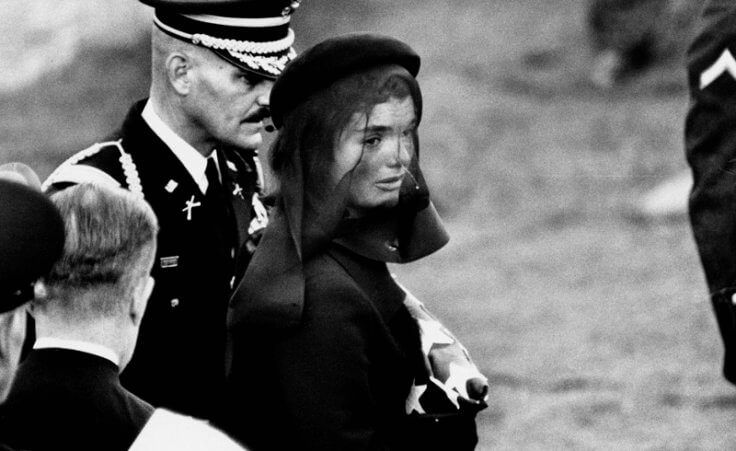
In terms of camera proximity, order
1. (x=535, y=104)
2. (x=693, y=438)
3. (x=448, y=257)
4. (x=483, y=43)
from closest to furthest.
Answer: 1. (x=693, y=438)
2. (x=448, y=257)
3. (x=535, y=104)
4. (x=483, y=43)

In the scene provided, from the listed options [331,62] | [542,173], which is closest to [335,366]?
[331,62]

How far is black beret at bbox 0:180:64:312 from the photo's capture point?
241 cm

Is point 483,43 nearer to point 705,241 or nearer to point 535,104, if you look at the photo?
point 535,104

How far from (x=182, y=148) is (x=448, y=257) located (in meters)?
5.86

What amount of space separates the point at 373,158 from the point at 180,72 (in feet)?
3.11

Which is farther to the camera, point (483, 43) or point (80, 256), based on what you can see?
point (483, 43)

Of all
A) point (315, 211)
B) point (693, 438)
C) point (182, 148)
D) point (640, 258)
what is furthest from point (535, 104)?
point (315, 211)

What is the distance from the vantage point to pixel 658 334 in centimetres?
766

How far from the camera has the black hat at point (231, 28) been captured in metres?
3.94

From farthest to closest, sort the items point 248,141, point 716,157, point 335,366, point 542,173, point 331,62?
1. point 542,173
2. point 248,141
3. point 716,157
4. point 331,62
5. point 335,366

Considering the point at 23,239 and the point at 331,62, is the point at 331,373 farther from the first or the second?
the point at 23,239

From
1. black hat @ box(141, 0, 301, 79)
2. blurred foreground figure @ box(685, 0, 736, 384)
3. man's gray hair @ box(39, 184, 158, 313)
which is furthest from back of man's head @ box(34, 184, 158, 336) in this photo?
blurred foreground figure @ box(685, 0, 736, 384)

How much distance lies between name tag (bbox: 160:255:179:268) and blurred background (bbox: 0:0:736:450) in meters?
2.81

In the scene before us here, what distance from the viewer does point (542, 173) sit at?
1108 cm
